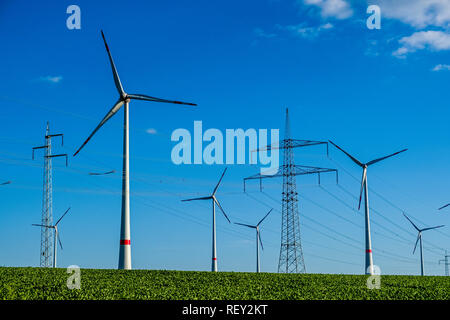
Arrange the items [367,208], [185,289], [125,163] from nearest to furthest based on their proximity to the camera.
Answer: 1. [185,289]
2. [125,163]
3. [367,208]

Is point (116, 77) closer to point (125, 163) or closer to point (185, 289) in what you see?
point (125, 163)

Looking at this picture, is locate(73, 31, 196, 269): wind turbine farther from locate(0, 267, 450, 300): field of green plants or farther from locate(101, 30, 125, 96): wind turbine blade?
locate(0, 267, 450, 300): field of green plants

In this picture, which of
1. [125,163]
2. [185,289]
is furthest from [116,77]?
[185,289]

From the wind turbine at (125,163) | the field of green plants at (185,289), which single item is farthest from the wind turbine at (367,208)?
the wind turbine at (125,163)

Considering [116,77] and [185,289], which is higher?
[116,77]

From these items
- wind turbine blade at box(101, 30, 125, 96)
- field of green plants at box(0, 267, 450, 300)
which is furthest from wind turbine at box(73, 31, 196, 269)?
field of green plants at box(0, 267, 450, 300)

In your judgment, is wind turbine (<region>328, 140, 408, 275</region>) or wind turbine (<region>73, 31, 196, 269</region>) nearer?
wind turbine (<region>73, 31, 196, 269</region>)

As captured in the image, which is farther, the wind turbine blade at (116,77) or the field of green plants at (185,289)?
the wind turbine blade at (116,77)

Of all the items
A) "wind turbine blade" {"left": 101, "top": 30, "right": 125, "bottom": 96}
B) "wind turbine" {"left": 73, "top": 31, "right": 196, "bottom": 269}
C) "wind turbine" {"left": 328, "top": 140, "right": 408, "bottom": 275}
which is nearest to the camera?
"wind turbine" {"left": 73, "top": 31, "right": 196, "bottom": 269}

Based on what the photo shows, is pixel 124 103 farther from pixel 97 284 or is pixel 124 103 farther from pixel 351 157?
pixel 351 157

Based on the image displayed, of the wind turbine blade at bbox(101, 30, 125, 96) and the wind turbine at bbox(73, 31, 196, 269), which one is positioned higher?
the wind turbine blade at bbox(101, 30, 125, 96)

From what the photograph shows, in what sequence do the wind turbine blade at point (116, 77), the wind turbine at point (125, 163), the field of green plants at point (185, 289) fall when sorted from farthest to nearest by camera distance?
the wind turbine blade at point (116, 77), the wind turbine at point (125, 163), the field of green plants at point (185, 289)

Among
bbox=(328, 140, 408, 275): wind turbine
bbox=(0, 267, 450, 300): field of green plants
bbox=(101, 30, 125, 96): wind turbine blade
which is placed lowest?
bbox=(0, 267, 450, 300): field of green plants

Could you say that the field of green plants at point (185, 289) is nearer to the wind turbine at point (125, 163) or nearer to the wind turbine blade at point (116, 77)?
the wind turbine at point (125, 163)
